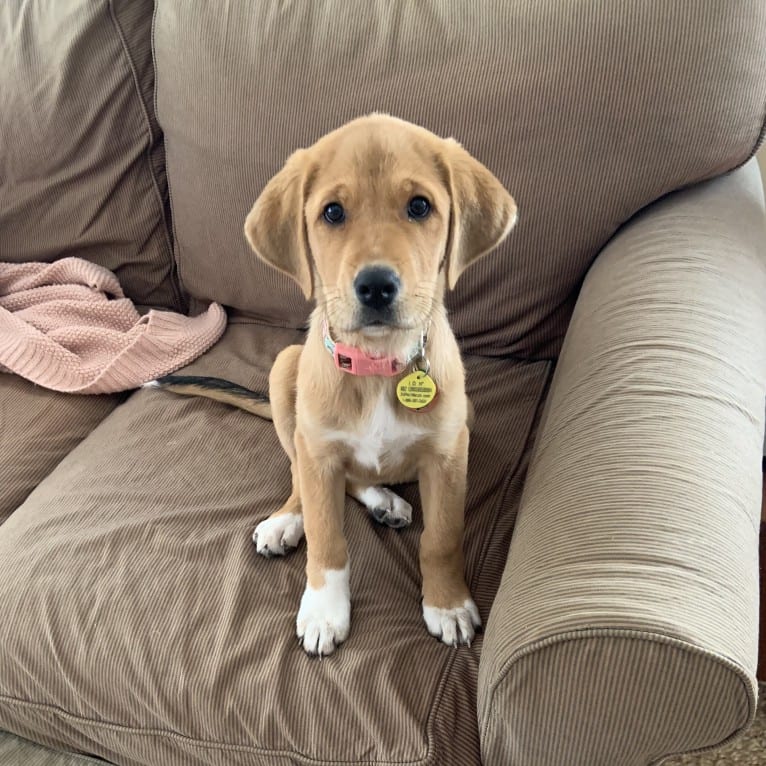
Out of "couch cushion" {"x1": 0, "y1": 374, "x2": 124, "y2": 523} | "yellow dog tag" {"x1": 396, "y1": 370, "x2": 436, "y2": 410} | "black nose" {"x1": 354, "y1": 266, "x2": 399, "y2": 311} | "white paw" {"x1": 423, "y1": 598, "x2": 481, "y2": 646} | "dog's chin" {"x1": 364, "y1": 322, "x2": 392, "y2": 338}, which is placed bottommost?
"couch cushion" {"x1": 0, "y1": 374, "x2": 124, "y2": 523}

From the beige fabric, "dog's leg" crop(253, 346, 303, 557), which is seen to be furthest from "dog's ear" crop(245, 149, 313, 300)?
the beige fabric

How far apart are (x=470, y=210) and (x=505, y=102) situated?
585mm

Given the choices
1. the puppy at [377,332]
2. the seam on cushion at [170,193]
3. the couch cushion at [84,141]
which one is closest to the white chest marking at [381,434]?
the puppy at [377,332]

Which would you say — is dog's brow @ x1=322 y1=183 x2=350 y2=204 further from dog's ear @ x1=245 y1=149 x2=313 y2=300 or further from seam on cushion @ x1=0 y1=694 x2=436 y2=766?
seam on cushion @ x1=0 y1=694 x2=436 y2=766

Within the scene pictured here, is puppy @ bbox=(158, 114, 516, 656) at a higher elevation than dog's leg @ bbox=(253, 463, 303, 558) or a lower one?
higher

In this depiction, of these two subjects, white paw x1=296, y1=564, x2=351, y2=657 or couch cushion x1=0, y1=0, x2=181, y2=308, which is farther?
couch cushion x1=0, y1=0, x2=181, y2=308

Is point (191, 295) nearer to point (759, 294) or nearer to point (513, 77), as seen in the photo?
point (513, 77)

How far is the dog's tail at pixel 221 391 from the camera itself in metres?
1.94

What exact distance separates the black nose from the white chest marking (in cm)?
29

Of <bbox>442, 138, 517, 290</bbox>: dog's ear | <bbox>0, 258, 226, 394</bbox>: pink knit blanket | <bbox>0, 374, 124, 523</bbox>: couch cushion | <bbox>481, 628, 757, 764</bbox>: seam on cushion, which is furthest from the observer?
<bbox>0, 258, 226, 394</bbox>: pink knit blanket

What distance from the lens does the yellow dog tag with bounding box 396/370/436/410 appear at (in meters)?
1.41

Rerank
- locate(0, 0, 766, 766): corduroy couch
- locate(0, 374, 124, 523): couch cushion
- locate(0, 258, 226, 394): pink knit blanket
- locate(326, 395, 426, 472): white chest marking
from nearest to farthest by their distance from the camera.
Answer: locate(0, 0, 766, 766): corduroy couch, locate(326, 395, 426, 472): white chest marking, locate(0, 374, 124, 523): couch cushion, locate(0, 258, 226, 394): pink knit blanket

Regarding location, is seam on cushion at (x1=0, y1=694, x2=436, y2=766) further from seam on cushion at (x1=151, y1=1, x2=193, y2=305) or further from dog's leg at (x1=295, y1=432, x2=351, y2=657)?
seam on cushion at (x1=151, y1=1, x2=193, y2=305)

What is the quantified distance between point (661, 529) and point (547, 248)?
3.36ft
